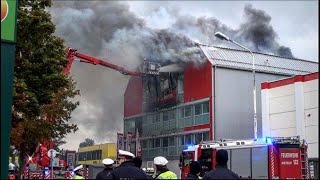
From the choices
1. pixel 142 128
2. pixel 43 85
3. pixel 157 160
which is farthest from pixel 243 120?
pixel 157 160

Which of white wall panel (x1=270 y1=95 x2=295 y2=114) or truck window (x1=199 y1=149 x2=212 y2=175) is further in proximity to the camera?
white wall panel (x1=270 y1=95 x2=295 y2=114)

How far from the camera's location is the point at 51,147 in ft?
88.0

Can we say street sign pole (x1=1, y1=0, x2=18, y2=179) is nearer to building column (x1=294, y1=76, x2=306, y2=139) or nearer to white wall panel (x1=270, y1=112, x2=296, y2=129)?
building column (x1=294, y1=76, x2=306, y2=139)

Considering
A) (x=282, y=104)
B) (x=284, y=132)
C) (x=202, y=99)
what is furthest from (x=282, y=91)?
(x=202, y=99)

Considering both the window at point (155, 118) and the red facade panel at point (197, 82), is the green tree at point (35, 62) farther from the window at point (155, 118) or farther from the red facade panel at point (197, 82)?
the window at point (155, 118)

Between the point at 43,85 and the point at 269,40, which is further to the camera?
the point at 269,40

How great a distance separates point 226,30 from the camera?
142ft

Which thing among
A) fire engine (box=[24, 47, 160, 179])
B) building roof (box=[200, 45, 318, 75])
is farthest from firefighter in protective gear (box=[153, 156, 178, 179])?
building roof (box=[200, 45, 318, 75])

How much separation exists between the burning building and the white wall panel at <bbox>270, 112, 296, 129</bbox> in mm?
4394

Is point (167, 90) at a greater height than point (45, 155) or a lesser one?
greater

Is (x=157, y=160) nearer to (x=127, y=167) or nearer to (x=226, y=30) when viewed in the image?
(x=127, y=167)

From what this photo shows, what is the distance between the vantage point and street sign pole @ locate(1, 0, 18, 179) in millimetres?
7258

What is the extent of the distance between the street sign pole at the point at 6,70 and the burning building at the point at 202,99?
25130 mm

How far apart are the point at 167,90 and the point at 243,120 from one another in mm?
6348
